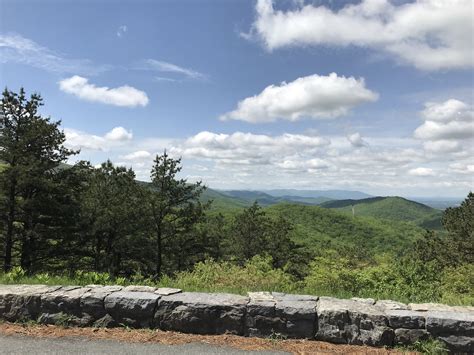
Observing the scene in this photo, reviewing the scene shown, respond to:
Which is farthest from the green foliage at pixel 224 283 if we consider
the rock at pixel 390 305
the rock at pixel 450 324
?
the rock at pixel 450 324

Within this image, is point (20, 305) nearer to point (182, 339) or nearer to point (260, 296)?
point (182, 339)

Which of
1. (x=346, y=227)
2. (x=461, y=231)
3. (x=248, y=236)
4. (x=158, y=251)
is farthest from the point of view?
(x=346, y=227)

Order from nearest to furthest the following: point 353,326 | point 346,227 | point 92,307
Answer: point 353,326, point 92,307, point 346,227

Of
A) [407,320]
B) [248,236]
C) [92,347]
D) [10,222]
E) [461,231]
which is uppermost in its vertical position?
[407,320]

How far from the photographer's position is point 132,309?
22.8ft

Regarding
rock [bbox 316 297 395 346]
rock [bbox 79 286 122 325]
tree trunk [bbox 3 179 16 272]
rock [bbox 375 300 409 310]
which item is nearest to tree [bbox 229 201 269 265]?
tree trunk [bbox 3 179 16 272]

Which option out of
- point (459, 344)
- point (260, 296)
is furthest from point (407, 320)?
point (260, 296)

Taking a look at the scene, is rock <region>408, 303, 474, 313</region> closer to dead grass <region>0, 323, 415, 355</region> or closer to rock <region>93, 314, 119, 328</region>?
dead grass <region>0, 323, 415, 355</region>

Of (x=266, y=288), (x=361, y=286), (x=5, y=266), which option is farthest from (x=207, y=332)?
(x=5, y=266)

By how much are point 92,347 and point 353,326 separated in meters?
4.46

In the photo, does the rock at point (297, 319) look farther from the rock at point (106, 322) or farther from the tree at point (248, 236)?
the tree at point (248, 236)

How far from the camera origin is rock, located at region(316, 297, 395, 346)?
250 inches

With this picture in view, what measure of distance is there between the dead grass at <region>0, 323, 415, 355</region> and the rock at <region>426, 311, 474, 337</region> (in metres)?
0.74

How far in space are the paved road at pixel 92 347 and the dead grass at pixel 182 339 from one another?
0.57ft
